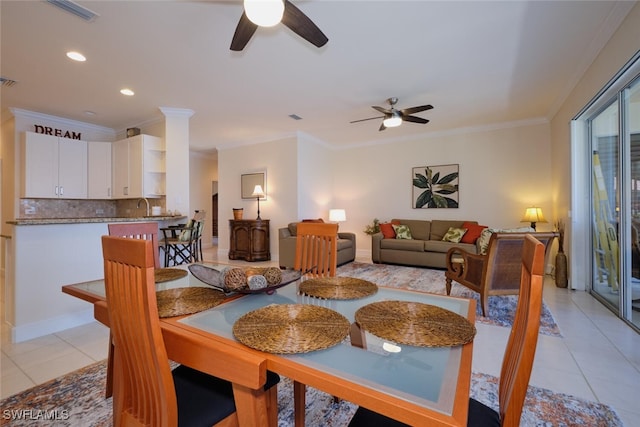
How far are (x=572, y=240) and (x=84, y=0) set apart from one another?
5.52 metres

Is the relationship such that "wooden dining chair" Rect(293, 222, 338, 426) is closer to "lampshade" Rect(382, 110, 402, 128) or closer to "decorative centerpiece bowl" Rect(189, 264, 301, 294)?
"decorative centerpiece bowl" Rect(189, 264, 301, 294)

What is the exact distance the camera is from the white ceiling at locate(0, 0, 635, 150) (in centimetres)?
228

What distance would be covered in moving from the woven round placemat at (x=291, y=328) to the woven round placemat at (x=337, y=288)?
20 cm

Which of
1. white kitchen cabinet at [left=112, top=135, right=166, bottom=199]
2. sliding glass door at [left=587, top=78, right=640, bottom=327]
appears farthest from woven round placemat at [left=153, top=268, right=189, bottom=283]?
sliding glass door at [left=587, top=78, right=640, bottom=327]

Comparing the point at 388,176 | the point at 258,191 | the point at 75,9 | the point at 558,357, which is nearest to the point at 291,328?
the point at 558,357

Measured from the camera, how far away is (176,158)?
4.33 m

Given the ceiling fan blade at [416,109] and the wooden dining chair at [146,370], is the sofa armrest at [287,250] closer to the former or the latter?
the ceiling fan blade at [416,109]

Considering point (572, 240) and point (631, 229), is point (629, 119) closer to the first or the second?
point (631, 229)

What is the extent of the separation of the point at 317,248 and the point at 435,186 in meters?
4.58

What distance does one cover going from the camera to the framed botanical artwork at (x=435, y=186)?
5.70 m

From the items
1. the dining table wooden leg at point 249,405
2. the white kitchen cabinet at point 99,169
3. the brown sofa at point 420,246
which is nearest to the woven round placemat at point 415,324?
the dining table wooden leg at point 249,405

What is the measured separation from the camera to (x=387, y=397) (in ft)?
2.04

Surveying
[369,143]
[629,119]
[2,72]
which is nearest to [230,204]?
[369,143]

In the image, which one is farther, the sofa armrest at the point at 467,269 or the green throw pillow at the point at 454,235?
the green throw pillow at the point at 454,235
